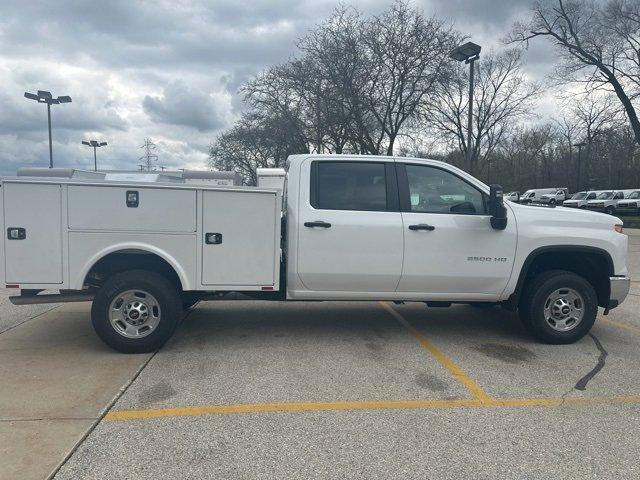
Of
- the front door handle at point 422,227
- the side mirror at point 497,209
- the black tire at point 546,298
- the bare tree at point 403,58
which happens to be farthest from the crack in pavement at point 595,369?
the bare tree at point 403,58

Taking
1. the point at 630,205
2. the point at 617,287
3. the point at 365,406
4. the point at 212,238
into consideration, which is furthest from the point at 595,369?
the point at 630,205

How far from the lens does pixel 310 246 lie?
5.04 metres

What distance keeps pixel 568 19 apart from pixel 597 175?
3814 centimetres

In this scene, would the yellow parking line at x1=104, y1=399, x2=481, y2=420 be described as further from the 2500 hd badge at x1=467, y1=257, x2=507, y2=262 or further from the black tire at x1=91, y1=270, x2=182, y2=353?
the 2500 hd badge at x1=467, y1=257, x2=507, y2=262

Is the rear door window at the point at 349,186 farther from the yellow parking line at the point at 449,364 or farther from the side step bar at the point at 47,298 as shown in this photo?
the side step bar at the point at 47,298

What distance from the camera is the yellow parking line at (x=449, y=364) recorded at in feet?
13.5

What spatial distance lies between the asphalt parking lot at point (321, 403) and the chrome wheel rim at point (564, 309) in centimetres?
25

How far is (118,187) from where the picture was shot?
4688 millimetres

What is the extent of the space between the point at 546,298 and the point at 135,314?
4.30 metres

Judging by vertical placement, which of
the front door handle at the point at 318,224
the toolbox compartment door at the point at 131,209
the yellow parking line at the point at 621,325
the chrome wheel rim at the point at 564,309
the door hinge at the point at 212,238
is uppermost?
the toolbox compartment door at the point at 131,209

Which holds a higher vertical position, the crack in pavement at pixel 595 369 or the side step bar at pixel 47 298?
the side step bar at pixel 47 298

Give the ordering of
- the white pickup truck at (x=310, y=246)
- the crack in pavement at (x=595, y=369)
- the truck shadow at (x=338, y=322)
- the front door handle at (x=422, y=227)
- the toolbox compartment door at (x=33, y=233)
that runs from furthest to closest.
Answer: the truck shadow at (x=338, y=322), the front door handle at (x=422, y=227), the white pickup truck at (x=310, y=246), the toolbox compartment door at (x=33, y=233), the crack in pavement at (x=595, y=369)

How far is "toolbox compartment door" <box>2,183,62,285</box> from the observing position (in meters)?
4.58

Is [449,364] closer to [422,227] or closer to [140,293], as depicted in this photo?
[422,227]
